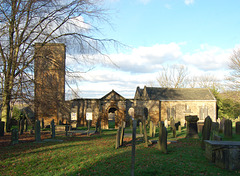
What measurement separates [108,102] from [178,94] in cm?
1278

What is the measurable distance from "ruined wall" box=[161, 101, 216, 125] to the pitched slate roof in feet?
2.69

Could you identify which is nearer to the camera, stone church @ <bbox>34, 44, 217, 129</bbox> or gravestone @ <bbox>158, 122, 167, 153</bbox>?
gravestone @ <bbox>158, 122, 167, 153</bbox>

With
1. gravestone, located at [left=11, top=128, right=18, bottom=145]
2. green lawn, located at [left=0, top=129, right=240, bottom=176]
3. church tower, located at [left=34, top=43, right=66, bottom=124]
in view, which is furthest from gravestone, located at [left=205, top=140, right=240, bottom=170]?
gravestone, located at [left=11, top=128, right=18, bottom=145]

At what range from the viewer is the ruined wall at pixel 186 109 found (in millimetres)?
33500

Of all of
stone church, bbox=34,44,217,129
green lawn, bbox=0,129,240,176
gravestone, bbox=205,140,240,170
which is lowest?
green lawn, bbox=0,129,240,176

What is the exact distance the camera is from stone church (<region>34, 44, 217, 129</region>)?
15211mm

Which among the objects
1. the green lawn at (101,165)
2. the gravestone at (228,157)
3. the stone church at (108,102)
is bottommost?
the green lawn at (101,165)

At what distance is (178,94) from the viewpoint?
3556 cm

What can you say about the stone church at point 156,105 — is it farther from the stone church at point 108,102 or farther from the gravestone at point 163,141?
the gravestone at point 163,141

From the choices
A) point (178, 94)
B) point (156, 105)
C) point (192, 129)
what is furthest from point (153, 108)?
point (192, 129)

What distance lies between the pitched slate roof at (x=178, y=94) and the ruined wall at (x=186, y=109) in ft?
2.69

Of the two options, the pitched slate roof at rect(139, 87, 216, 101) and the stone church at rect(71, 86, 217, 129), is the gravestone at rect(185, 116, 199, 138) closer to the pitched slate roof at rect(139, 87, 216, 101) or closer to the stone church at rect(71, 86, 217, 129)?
the stone church at rect(71, 86, 217, 129)

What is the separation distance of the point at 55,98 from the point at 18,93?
2421mm

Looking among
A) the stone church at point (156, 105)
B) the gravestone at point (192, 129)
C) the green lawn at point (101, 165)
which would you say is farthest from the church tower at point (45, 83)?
the stone church at point (156, 105)
